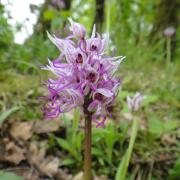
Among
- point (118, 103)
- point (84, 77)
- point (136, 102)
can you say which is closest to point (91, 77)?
point (84, 77)

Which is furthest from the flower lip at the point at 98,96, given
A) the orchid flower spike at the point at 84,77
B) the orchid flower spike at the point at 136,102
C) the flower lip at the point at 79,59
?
the orchid flower spike at the point at 136,102

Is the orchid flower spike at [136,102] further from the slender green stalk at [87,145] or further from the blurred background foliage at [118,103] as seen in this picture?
the slender green stalk at [87,145]

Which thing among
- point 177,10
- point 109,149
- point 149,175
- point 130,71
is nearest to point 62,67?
point 109,149

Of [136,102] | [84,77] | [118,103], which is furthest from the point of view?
[118,103]

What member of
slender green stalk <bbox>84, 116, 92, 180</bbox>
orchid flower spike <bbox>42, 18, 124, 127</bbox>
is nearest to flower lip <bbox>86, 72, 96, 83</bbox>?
orchid flower spike <bbox>42, 18, 124, 127</bbox>

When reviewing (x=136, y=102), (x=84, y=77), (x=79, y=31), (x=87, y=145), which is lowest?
(x=87, y=145)

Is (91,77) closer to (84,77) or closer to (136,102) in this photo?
(84,77)

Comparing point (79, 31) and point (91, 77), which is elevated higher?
point (79, 31)

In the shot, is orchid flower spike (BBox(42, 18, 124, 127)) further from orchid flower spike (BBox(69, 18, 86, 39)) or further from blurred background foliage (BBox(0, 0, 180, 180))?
blurred background foliage (BBox(0, 0, 180, 180))

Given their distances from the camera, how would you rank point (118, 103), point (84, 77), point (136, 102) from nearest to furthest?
point (84, 77)
point (136, 102)
point (118, 103)
